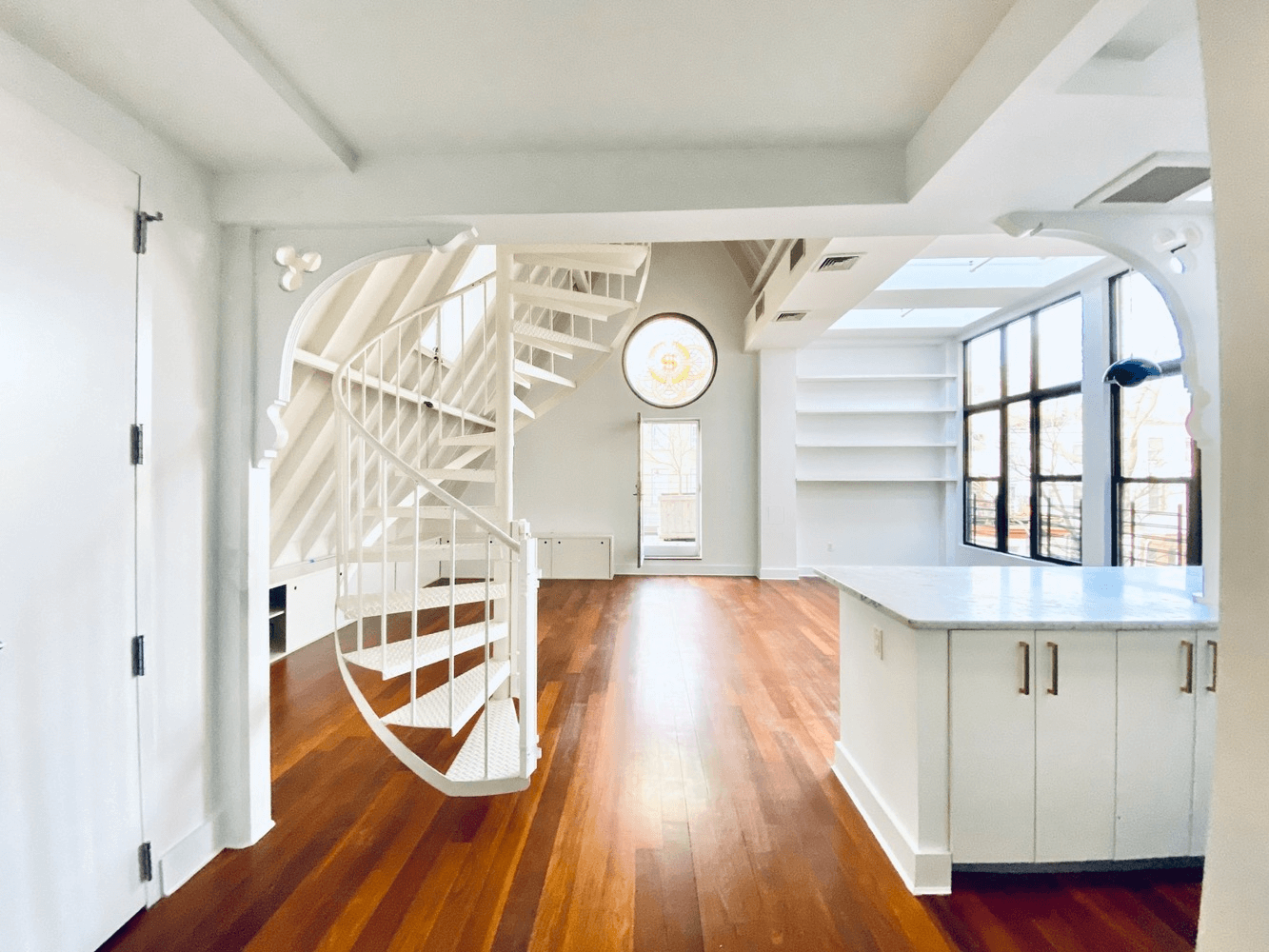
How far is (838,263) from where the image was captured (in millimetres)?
3816

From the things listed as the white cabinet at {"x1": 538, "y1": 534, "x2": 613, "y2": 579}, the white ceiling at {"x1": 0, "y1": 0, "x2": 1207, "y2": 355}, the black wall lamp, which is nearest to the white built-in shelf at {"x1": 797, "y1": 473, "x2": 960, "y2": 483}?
the white cabinet at {"x1": 538, "y1": 534, "x2": 613, "y2": 579}

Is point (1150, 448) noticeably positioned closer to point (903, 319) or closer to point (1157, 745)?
point (903, 319)

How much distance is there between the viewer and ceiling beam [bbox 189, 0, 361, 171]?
1366mm

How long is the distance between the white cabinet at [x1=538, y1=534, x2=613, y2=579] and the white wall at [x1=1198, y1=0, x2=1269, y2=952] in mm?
6360

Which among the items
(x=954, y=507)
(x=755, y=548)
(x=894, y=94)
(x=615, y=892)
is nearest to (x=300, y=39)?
(x=894, y=94)

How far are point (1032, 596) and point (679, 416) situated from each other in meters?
5.21

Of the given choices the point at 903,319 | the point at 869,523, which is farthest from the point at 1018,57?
the point at 869,523

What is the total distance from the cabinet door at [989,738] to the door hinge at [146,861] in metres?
2.51

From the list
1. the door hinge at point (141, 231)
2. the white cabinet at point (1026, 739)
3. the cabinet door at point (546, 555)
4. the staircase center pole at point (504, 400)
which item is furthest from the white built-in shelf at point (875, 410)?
the door hinge at point (141, 231)

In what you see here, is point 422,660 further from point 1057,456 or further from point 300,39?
point 1057,456

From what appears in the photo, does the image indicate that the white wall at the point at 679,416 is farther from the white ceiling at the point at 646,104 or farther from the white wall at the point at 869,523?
Result: the white ceiling at the point at 646,104

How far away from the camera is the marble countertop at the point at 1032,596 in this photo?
5.95 ft

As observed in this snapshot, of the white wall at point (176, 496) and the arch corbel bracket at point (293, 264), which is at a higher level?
the arch corbel bracket at point (293, 264)

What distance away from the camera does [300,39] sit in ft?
4.92
